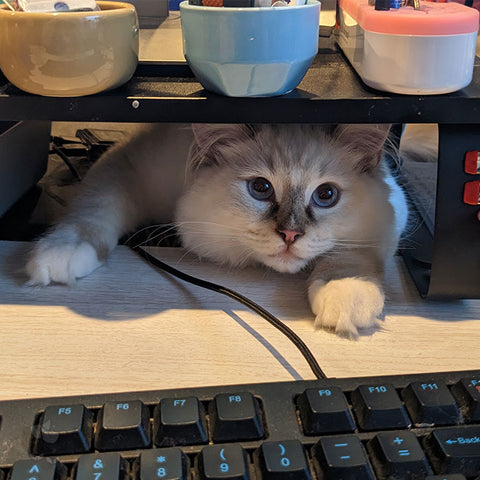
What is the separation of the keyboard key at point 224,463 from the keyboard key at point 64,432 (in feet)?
0.34

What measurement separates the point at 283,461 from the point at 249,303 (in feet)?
1.11

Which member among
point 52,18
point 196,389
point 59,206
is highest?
point 52,18

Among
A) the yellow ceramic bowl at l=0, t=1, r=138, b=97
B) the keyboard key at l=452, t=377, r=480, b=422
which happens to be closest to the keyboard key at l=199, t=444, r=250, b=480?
the keyboard key at l=452, t=377, r=480, b=422

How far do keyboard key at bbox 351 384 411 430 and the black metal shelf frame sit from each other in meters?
0.30

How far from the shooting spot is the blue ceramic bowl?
0.62m

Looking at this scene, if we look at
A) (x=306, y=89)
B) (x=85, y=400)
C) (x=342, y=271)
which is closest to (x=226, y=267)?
(x=342, y=271)

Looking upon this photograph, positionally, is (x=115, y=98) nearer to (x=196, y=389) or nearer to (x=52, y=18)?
(x=52, y=18)

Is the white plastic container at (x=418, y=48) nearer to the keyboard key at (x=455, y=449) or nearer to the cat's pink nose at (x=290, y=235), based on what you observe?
the cat's pink nose at (x=290, y=235)

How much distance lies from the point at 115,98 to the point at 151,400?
0.38 metres

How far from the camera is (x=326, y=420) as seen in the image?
51 cm

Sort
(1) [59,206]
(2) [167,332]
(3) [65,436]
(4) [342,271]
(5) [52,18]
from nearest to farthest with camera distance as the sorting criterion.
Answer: (3) [65,436]
(5) [52,18]
(2) [167,332]
(4) [342,271]
(1) [59,206]

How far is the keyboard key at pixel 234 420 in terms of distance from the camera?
0.51m

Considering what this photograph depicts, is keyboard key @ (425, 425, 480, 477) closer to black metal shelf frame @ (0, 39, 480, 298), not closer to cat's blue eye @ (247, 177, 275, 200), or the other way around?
black metal shelf frame @ (0, 39, 480, 298)

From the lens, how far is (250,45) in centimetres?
63
